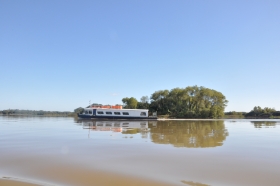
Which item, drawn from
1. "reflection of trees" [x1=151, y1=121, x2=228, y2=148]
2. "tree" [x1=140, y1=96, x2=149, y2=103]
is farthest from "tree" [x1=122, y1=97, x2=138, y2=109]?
"reflection of trees" [x1=151, y1=121, x2=228, y2=148]

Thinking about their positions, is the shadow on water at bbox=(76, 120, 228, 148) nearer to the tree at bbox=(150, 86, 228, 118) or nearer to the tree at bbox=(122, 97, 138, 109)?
the tree at bbox=(150, 86, 228, 118)

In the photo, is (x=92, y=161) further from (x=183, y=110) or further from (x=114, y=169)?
(x=183, y=110)

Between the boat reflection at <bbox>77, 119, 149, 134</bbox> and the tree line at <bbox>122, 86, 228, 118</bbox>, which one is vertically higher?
the tree line at <bbox>122, 86, 228, 118</bbox>

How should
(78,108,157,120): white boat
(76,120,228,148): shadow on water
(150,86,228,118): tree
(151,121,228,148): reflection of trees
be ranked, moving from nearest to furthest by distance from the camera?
1. (151,121,228,148): reflection of trees
2. (76,120,228,148): shadow on water
3. (78,108,157,120): white boat
4. (150,86,228,118): tree

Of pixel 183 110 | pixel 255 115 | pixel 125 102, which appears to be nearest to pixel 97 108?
pixel 183 110

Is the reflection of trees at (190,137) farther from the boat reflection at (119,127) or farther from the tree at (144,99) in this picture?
the tree at (144,99)

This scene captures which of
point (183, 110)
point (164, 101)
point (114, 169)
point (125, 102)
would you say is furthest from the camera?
point (125, 102)

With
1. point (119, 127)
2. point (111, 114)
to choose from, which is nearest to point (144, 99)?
point (111, 114)

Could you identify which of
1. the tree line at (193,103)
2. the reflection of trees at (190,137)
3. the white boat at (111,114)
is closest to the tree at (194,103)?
the tree line at (193,103)

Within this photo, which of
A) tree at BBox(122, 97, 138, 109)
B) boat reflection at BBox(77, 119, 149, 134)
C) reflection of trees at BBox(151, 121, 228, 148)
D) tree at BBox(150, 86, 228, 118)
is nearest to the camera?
reflection of trees at BBox(151, 121, 228, 148)

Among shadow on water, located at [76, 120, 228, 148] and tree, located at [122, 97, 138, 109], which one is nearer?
shadow on water, located at [76, 120, 228, 148]

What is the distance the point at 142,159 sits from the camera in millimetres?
7559

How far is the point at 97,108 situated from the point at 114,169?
39157 mm

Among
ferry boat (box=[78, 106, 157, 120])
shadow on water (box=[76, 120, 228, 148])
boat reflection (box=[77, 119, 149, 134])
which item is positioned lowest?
boat reflection (box=[77, 119, 149, 134])
